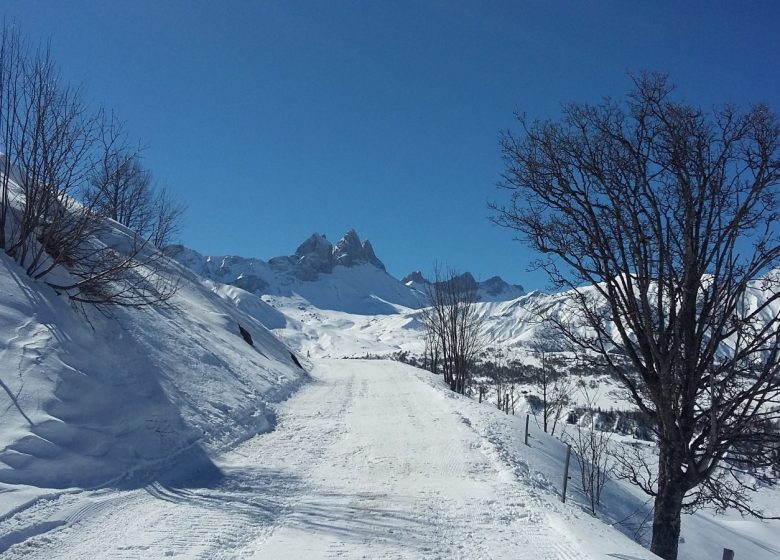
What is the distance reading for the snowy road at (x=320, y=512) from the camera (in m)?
4.79

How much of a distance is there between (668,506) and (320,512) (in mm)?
4237

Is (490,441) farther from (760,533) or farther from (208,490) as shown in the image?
(760,533)

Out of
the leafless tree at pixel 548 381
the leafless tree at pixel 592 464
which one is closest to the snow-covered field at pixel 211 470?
the leafless tree at pixel 592 464

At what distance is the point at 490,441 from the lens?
1106cm

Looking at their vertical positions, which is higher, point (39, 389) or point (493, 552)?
point (39, 389)

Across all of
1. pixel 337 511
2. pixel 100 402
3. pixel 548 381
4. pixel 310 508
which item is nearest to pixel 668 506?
pixel 337 511

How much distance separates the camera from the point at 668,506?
20.5 ft

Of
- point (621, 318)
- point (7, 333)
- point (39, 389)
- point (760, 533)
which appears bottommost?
point (760, 533)

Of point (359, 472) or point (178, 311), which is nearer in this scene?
point (359, 472)

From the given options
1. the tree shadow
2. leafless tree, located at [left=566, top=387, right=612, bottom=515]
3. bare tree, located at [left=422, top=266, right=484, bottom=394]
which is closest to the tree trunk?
the tree shadow

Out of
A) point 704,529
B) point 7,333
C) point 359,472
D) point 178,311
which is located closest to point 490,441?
point 359,472

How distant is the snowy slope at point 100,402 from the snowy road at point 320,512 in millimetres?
478

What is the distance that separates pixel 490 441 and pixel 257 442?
4892 mm

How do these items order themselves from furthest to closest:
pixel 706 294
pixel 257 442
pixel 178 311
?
pixel 178 311
pixel 257 442
pixel 706 294
